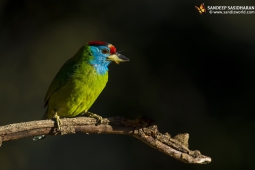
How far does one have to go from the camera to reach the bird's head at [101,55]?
4.49 m

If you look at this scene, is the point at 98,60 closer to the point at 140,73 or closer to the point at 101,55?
the point at 101,55

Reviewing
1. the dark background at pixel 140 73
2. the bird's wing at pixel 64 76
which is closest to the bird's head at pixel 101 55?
the bird's wing at pixel 64 76

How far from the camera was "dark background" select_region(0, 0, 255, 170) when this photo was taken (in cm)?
620

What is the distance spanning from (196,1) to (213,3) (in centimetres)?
18

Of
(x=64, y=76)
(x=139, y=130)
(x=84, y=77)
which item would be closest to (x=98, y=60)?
(x=84, y=77)

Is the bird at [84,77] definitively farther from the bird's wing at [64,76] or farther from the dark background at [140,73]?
the dark background at [140,73]

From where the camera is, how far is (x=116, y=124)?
4.08 m

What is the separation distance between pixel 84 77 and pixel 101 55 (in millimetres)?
213

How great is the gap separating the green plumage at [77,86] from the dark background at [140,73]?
1.48 m

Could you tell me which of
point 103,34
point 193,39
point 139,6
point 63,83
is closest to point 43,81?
point 103,34

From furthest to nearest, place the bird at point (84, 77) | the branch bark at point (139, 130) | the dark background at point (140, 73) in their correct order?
the dark background at point (140, 73) < the bird at point (84, 77) < the branch bark at point (139, 130)

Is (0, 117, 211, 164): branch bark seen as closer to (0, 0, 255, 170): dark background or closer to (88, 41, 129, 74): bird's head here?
(88, 41, 129, 74): bird's head

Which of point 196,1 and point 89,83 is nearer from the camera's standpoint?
point 89,83

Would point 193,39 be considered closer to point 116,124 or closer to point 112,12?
point 112,12
